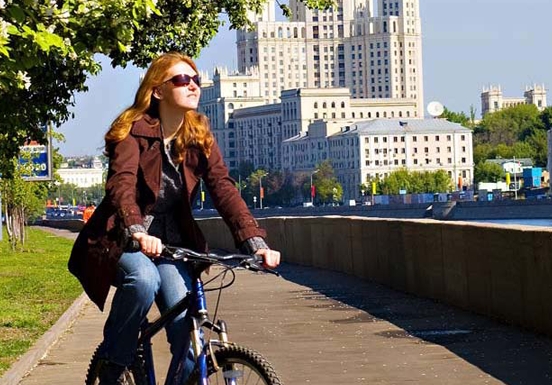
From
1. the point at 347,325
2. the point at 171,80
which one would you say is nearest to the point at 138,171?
the point at 171,80

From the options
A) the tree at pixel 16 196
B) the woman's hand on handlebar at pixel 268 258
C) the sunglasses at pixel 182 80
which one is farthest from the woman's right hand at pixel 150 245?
the tree at pixel 16 196

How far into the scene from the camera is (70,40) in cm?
1286

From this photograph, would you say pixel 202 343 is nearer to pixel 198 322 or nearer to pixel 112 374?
pixel 198 322

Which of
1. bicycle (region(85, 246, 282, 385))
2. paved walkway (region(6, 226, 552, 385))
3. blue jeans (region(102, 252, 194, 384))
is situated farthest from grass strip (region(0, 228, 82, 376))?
bicycle (region(85, 246, 282, 385))

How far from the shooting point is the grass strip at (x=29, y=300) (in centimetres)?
1429

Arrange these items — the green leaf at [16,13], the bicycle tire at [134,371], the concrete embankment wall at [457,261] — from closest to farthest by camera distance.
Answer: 1. the bicycle tire at [134,371]
2. the green leaf at [16,13]
3. the concrete embankment wall at [457,261]

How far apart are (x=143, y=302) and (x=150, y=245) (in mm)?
407

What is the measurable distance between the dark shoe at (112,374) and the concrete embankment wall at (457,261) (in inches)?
270

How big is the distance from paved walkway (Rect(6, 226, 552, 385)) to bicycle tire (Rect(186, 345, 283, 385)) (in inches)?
186

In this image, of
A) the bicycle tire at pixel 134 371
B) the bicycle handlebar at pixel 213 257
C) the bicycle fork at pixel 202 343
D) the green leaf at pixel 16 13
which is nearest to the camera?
the bicycle fork at pixel 202 343

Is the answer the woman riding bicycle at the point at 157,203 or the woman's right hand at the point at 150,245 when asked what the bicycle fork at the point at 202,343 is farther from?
the woman's right hand at the point at 150,245

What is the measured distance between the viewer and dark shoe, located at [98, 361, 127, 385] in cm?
687

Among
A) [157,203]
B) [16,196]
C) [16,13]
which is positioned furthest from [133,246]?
[16,196]

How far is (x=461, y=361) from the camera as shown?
474 inches
